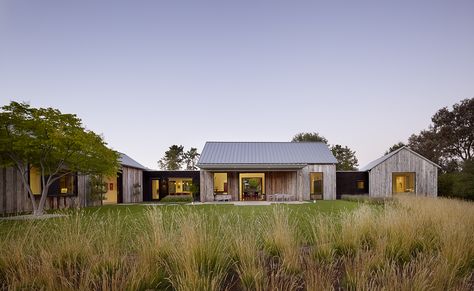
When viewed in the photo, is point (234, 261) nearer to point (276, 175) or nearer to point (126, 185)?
point (276, 175)

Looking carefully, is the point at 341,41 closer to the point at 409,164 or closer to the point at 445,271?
the point at 445,271

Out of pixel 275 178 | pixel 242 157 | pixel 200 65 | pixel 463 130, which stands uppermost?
pixel 200 65

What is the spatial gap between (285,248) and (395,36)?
11.7 meters

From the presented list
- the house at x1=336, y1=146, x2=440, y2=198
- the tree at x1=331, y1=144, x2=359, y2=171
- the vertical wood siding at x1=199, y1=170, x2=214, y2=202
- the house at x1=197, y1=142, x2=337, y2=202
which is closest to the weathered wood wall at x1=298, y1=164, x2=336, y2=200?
the house at x1=197, y1=142, x2=337, y2=202

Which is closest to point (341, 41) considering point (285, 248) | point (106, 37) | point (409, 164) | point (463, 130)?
point (106, 37)

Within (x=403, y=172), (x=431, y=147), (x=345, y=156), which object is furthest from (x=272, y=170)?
(x=345, y=156)

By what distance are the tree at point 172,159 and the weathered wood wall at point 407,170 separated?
30390 millimetres

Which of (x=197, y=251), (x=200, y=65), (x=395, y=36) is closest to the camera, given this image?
(x=197, y=251)

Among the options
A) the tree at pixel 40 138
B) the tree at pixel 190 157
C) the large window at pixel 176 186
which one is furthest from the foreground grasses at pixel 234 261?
the tree at pixel 190 157

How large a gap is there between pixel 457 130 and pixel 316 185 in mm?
20815

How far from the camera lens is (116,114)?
59.1ft

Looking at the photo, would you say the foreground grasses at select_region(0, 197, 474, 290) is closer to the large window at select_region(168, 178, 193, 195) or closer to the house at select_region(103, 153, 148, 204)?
the house at select_region(103, 153, 148, 204)

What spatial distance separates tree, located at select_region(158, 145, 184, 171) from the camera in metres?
44.6

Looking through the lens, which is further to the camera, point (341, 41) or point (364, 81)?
point (364, 81)
